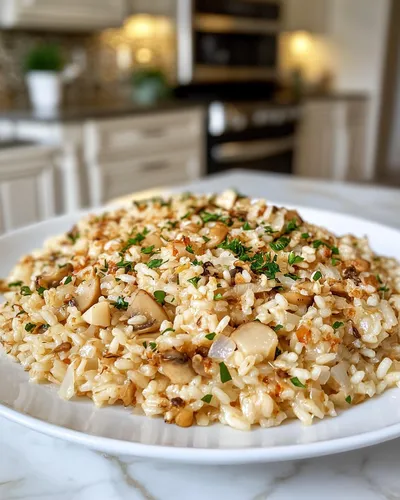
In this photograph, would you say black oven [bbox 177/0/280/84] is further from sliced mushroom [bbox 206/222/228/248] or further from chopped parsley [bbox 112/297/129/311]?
chopped parsley [bbox 112/297/129/311]

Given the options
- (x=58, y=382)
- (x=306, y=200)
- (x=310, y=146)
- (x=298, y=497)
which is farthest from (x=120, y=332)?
(x=310, y=146)

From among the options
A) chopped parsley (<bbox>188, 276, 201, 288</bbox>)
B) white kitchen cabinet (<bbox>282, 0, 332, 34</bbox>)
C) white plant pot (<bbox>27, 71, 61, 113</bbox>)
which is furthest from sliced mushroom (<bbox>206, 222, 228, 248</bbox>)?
white kitchen cabinet (<bbox>282, 0, 332, 34</bbox>)

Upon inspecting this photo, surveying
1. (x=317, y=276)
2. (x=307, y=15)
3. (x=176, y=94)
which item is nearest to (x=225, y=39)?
(x=176, y=94)

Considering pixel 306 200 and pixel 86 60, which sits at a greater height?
pixel 86 60

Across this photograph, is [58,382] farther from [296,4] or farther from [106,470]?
[296,4]

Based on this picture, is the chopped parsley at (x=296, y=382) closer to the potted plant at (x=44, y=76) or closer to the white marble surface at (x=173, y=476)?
the white marble surface at (x=173, y=476)

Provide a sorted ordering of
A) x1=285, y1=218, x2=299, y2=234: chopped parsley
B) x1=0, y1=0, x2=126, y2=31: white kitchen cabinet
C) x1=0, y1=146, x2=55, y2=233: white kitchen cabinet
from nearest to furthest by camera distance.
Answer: x1=285, y1=218, x2=299, y2=234: chopped parsley < x1=0, y1=146, x2=55, y2=233: white kitchen cabinet < x1=0, y1=0, x2=126, y2=31: white kitchen cabinet

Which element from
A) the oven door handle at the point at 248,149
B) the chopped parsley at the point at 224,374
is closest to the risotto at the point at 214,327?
the chopped parsley at the point at 224,374
